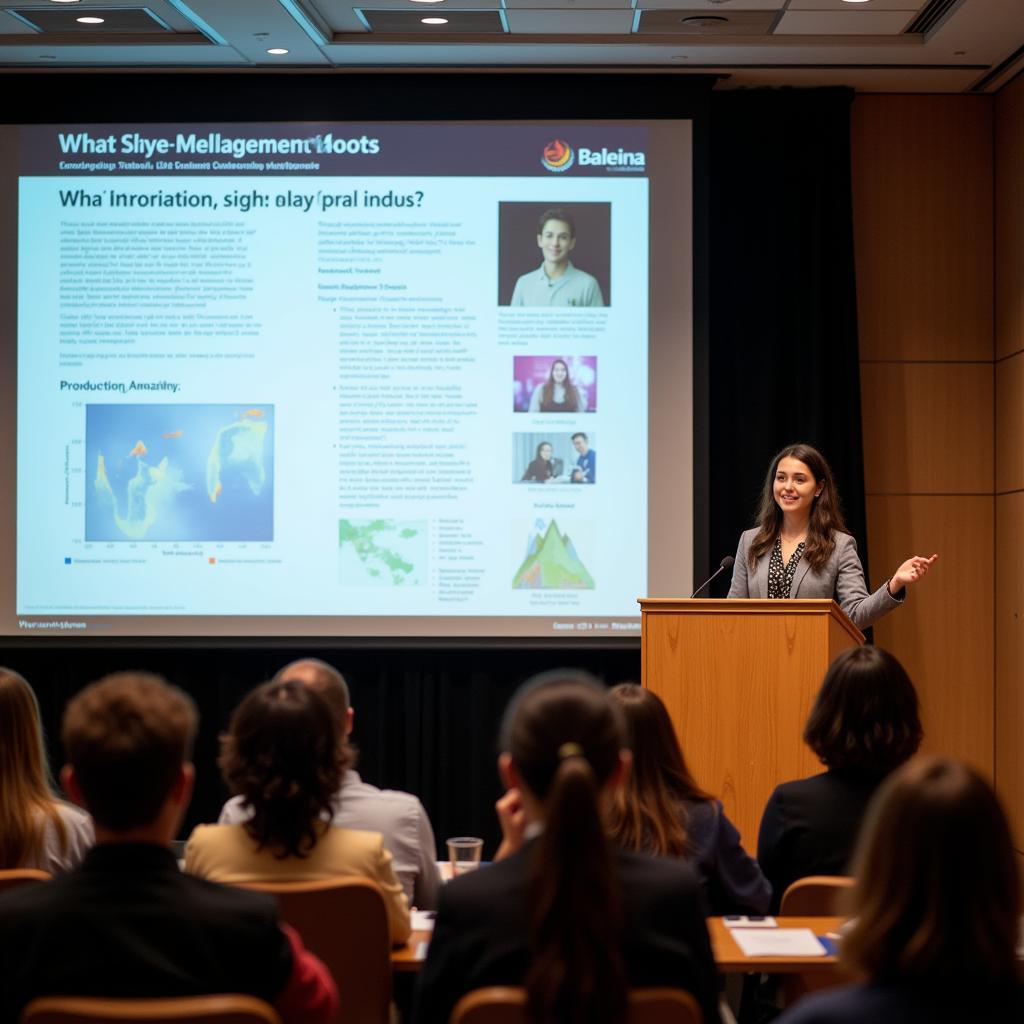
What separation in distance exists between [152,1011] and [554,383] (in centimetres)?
460

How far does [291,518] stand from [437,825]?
1552 mm

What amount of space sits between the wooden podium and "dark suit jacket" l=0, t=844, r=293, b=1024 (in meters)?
2.50

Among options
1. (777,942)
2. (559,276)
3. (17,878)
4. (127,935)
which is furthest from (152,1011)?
(559,276)

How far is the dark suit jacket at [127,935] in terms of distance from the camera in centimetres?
171

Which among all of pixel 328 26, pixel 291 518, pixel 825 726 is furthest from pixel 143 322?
pixel 825 726

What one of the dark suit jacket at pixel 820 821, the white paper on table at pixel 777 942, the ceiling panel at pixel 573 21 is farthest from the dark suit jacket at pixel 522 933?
the ceiling panel at pixel 573 21

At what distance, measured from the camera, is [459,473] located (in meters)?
6.02

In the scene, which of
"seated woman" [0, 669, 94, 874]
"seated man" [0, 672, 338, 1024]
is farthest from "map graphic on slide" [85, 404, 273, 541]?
"seated man" [0, 672, 338, 1024]

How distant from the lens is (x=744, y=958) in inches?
89.7

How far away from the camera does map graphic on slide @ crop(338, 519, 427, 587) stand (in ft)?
19.6

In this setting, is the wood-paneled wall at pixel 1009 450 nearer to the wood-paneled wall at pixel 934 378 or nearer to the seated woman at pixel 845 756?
the wood-paneled wall at pixel 934 378

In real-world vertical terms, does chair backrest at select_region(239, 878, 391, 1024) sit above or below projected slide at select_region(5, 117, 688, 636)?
below

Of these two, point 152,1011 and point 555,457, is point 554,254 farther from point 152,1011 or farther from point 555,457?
point 152,1011

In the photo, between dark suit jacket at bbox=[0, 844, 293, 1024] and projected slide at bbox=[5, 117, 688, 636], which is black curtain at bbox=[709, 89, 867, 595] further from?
dark suit jacket at bbox=[0, 844, 293, 1024]
